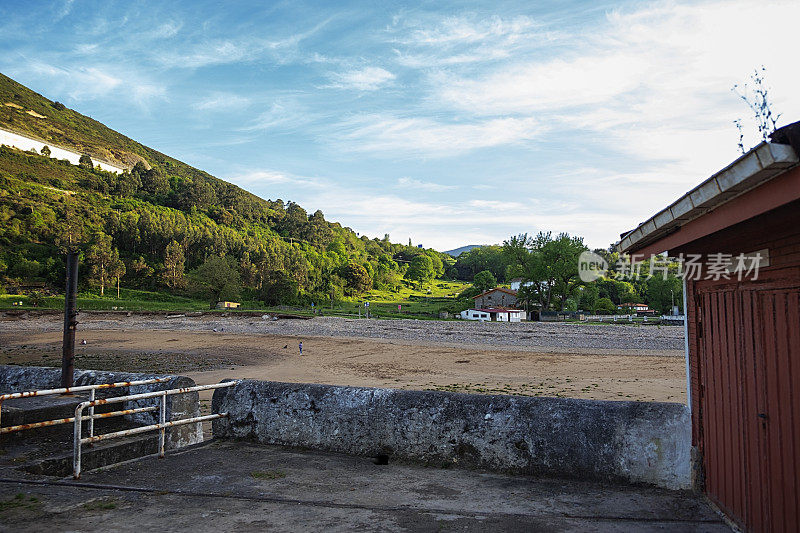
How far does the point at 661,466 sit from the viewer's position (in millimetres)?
4777

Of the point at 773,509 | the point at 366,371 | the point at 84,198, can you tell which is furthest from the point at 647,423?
the point at 84,198

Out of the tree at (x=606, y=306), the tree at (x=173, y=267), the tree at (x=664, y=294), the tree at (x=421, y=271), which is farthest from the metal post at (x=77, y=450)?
the tree at (x=421, y=271)

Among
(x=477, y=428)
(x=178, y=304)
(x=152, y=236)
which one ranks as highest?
(x=152, y=236)

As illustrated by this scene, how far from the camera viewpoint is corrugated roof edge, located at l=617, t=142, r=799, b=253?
2.46 m

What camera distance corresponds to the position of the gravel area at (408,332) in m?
34.3

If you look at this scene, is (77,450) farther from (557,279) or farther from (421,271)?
(421,271)

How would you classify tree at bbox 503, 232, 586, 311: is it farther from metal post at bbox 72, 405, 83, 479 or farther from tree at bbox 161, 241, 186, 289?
metal post at bbox 72, 405, 83, 479

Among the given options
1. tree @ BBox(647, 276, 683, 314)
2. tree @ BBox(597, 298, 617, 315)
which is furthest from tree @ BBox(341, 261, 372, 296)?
tree @ BBox(647, 276, 683, 314)

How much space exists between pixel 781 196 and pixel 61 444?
733 cm

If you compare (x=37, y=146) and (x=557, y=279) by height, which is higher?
(x=37, y=146)

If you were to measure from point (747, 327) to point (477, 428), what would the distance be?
275cm

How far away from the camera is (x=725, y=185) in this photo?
2.94 m

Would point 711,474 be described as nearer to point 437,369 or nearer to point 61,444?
point 61,444

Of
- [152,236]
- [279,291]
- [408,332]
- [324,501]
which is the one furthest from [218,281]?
[324,501]
